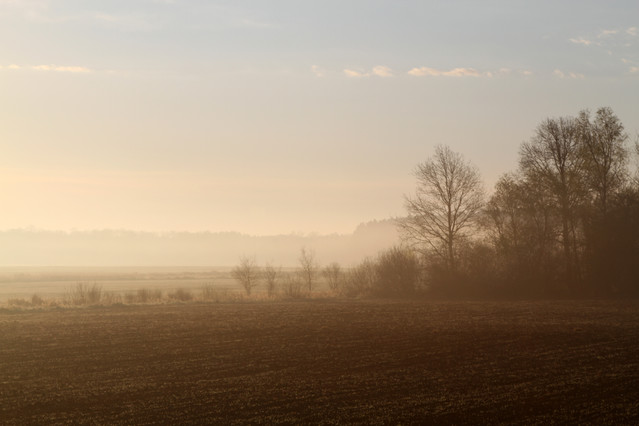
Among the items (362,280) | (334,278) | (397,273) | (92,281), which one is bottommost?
(362,280)

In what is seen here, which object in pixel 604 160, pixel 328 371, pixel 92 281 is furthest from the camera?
pixel 92 281

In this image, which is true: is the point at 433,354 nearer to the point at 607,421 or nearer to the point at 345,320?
the point at 607,421

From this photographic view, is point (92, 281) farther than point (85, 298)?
Yes

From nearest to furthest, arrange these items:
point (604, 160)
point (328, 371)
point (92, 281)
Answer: point (328, 371), point (604, 160), point (92, 281)

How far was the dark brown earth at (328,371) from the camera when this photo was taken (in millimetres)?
12570

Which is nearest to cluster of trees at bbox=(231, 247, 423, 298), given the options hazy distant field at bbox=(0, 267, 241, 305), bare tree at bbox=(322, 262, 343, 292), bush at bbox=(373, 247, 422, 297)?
bush at bbox=(373, 247, 422, 297)

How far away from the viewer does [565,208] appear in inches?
1876

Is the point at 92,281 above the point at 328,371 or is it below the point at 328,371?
above

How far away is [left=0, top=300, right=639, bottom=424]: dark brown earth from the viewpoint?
12570mm

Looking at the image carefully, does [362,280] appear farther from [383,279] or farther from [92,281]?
[92,281]

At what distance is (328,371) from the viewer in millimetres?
16938

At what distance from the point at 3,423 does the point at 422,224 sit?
1692 inches

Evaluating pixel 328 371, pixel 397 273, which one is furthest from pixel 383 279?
pixel 328 371

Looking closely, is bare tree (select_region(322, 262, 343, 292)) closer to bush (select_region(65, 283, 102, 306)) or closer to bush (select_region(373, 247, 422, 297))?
bush (select_region(373, 247, 422, 297))
